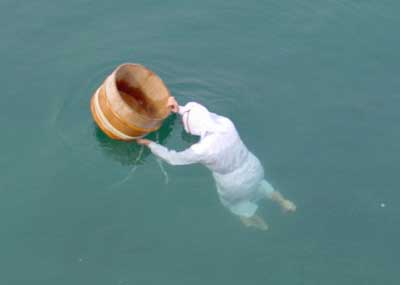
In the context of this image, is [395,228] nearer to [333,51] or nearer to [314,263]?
[314,263]

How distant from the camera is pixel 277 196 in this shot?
389 inches

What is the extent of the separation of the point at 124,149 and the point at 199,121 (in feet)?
6.44

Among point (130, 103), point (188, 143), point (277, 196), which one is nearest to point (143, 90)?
point (130, 103)

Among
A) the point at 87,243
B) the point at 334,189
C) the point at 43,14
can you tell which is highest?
the point at 43,14

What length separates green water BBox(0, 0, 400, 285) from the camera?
9.46 metres

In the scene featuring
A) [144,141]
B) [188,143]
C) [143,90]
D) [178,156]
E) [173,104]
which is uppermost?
[173,104]

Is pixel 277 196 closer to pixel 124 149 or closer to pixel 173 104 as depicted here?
pixel 173 104

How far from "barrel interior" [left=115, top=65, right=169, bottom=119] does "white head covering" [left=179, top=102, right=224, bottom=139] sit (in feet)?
1.62

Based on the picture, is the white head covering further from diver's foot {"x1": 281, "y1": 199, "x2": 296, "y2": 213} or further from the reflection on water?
diver's foot {"x1": 281, "y1": 199, "x2": 296, "y2": 213}

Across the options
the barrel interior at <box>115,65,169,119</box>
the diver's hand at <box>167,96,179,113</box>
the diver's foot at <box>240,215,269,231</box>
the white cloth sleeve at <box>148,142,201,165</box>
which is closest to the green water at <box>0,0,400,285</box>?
the diver's foot at <box>240,215,269,231</box>

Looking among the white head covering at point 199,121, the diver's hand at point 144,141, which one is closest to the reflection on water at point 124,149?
the diver's hand at point 144,141

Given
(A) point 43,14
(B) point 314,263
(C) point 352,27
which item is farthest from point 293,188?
(A) point 43,14

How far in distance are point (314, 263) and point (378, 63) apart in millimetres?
4772

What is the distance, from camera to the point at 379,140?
11047mm
